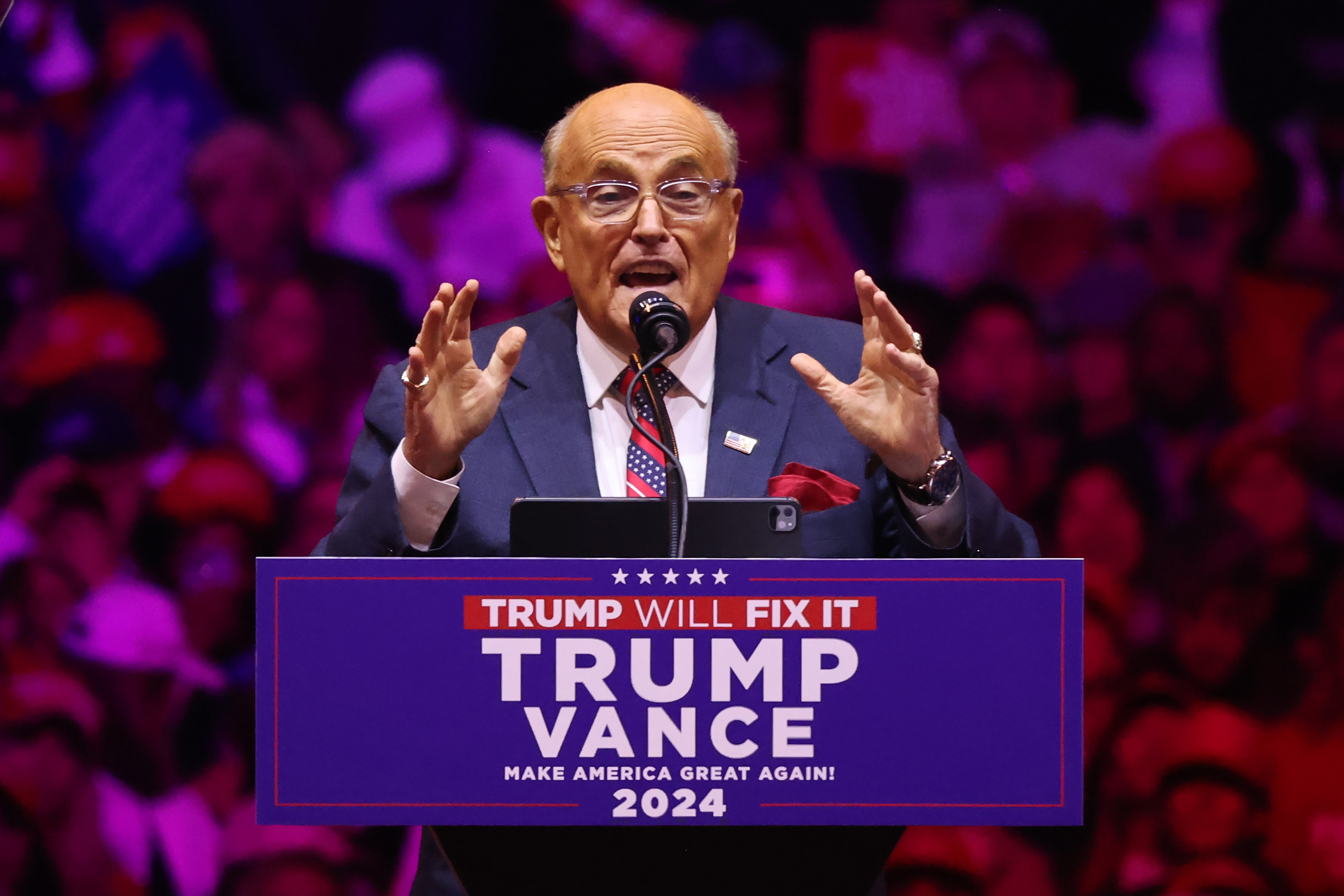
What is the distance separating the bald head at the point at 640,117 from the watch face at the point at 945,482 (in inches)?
25.2

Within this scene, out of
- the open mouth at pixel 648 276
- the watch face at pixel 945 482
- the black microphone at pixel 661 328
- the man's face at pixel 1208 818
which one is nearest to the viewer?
the black microphone at pixel 661 328

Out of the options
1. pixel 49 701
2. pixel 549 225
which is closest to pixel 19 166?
pixel 49 701

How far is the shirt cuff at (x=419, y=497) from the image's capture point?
1.49 m

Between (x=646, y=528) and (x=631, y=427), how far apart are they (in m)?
0.58

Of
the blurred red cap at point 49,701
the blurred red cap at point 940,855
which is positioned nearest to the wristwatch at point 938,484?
the blurred red cap at point 940,855

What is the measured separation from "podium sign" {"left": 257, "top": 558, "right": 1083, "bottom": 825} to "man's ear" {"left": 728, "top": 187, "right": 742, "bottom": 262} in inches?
34.7

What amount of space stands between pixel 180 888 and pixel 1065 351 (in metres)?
2.47

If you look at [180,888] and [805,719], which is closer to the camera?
[805,719]

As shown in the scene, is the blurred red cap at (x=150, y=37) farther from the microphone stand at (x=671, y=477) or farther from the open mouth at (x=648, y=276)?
the microphone stand at (x=671, y=477)

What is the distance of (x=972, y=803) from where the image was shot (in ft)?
3.81

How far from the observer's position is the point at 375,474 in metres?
1.69

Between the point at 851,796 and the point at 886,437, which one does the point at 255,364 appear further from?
the point at 851,796

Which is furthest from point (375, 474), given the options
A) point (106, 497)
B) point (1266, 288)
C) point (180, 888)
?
point (1266, 288)

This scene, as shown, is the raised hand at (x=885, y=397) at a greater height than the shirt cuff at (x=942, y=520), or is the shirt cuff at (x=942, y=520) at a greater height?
the raised hand at (x=885, y=397)
